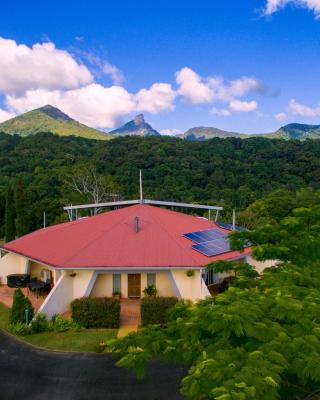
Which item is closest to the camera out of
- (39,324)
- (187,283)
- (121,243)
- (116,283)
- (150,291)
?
(39,324)

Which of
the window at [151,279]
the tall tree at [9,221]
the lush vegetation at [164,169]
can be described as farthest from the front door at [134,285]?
the lush vegetation at [164,169]

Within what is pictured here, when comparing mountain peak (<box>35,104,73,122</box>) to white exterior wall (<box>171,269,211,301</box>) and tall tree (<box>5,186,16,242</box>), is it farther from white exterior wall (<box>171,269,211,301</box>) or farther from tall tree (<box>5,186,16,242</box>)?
white exterior wall (<box>171,269,211,301</box>)

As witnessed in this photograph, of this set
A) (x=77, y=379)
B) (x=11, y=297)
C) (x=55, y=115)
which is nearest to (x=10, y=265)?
(x=11, y=297)

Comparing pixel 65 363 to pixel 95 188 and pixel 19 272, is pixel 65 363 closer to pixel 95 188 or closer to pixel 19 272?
pixel 19 272

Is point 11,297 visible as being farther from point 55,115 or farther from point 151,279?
point 55,115

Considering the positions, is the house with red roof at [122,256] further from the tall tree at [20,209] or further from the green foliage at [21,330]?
the tall tree at [20,209]

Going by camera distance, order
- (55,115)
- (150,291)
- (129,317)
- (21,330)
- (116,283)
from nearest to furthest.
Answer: (21,330) < (129,317) < (150,291) < (116,283) < (55,115)

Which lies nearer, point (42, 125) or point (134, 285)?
point (134, 285)

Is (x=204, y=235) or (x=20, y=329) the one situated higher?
(x=204, y=235)
